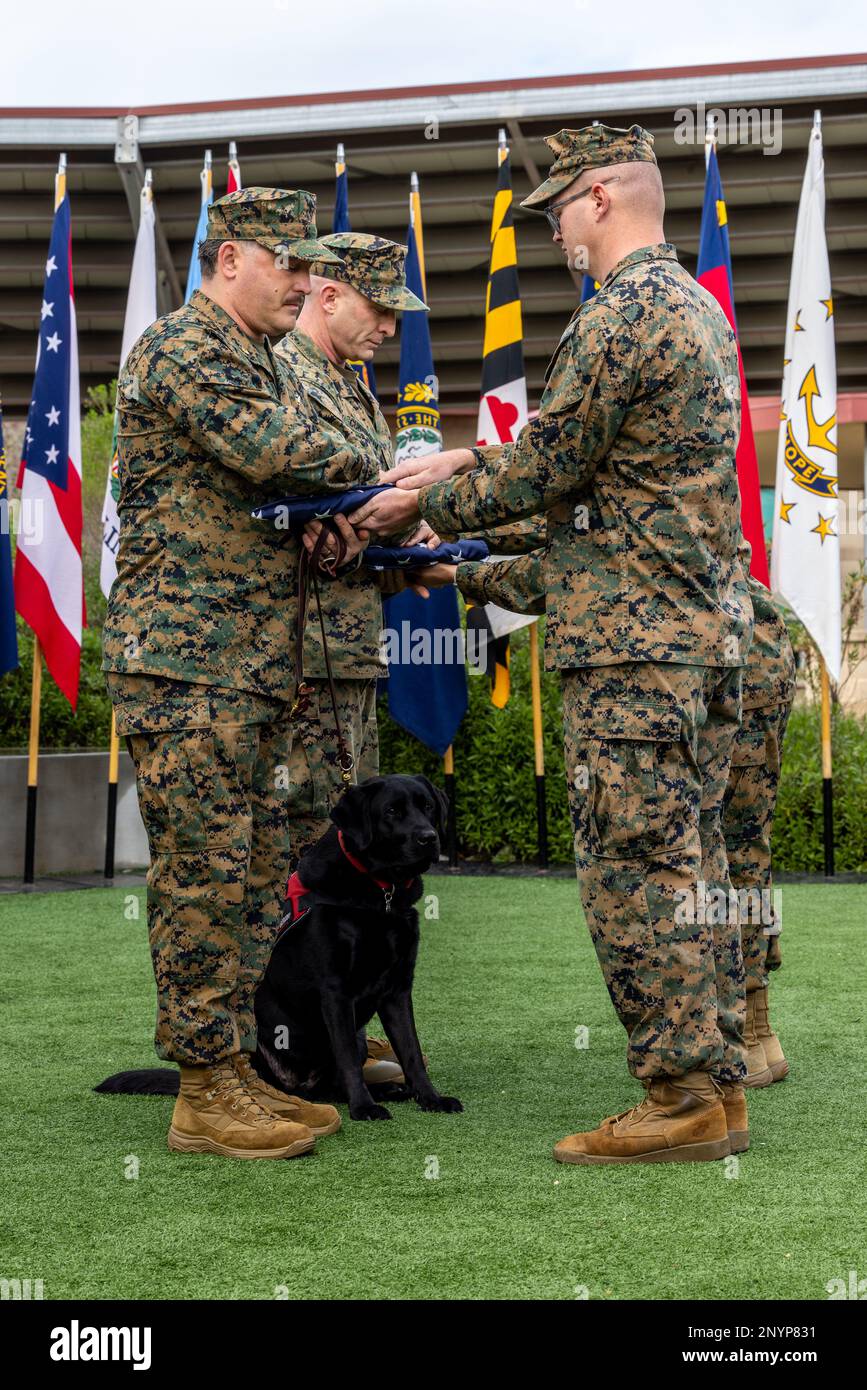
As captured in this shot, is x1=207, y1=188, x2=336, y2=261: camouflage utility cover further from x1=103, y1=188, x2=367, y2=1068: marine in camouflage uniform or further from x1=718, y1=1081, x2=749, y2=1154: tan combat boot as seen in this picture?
x1=718, y1=1081, x2=749, y2=1154: tan combat boot

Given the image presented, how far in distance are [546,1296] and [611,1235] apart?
334 millimetres

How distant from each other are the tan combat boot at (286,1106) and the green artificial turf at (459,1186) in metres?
0.05

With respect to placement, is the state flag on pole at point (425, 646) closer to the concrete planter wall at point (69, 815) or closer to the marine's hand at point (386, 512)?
the concrete planter wall at point (69, 815)

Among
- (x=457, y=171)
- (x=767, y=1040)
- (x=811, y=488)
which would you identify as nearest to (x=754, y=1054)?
(x=767, y=1040)

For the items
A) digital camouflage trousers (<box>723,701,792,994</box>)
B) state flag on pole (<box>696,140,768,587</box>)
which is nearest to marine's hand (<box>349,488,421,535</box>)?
digital camouflage trousers (<box>723,701,792,994</box>)

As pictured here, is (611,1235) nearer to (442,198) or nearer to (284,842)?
(284,842)

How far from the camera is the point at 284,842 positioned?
139 inches

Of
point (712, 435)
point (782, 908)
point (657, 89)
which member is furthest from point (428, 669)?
point (657, 89)

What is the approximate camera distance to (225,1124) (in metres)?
3.23

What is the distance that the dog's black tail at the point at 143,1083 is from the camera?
368 cm

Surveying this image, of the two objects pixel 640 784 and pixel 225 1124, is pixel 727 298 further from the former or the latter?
pixel 225 1124

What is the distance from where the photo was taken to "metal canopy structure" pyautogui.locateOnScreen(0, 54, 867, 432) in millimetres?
11797

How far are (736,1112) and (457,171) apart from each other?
11045 millimetres

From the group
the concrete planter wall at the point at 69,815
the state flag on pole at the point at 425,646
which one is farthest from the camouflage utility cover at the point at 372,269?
the concrete planter wall at the point at 69,815
